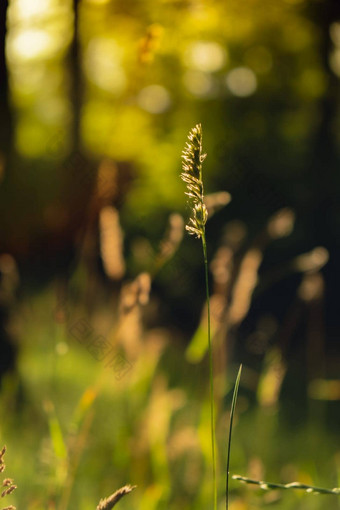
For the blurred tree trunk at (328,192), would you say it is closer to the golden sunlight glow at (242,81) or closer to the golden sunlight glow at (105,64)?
the golden sunlight glow at (242,81)

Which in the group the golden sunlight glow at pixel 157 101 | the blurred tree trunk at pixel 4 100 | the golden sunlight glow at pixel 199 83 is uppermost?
the golden sunlight glow at pixel 199 83

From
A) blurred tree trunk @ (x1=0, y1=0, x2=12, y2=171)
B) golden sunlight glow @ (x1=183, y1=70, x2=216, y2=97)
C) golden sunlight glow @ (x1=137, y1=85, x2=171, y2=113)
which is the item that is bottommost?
blurred tree trunk @ (x1=0, y1=0, x2=12, y2=171)

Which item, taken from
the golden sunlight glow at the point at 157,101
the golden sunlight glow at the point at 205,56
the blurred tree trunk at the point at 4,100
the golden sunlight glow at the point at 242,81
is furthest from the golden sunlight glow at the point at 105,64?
the blurred tree trunk at the point at 4,100

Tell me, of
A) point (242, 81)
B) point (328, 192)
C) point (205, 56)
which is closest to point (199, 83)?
point (242, 81)

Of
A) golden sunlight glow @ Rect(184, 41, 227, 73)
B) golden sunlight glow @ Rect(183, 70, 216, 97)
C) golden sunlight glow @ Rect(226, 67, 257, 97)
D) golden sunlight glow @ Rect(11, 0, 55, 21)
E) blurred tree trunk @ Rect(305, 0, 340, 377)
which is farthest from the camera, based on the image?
golden sunlight glow @ Rect(183, 70, 216, 97)

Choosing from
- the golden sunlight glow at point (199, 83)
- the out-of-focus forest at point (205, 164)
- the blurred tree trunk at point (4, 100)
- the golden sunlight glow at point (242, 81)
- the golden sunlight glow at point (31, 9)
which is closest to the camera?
the blurred tree trunk at point (4, 100)

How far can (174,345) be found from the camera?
6340 millimetres

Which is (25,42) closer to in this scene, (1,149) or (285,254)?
(1,149)

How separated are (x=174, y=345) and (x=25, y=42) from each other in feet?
12.9

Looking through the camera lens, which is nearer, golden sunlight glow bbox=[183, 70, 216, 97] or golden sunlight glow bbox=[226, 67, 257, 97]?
golden sunlight glow bbox=[226, 67, 257, 97]

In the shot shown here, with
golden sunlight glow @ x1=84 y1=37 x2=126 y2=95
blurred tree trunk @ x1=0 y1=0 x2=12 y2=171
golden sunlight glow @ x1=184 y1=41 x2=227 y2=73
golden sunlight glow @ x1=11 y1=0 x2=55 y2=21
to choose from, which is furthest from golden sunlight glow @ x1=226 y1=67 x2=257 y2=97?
golden sunlight glow @ x1=11 y1=0 x2=55 y2=21

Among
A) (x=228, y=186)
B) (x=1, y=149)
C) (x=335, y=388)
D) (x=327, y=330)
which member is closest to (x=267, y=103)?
(x=228, y=186)

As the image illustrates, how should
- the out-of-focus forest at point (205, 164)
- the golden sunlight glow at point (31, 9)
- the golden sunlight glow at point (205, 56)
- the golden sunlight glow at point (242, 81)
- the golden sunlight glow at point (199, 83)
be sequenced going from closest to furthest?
the golden sunlight glow at point (31, 9) < the out-of-focus forest at point (205, 164) < the golden sunlight glow at point (205, 56) < the golden sunlight glow at point (242, 81) < the golden sunlight glow at point (199, 83)

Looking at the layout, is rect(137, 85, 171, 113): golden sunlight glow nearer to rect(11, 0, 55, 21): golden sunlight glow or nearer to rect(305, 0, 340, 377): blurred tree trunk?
rect(305, 0, 340, 377): blurred tree trunk
